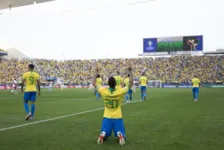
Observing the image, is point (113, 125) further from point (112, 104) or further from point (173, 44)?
point (173, 44)

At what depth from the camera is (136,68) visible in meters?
63.7

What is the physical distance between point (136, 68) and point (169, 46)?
29.7ft

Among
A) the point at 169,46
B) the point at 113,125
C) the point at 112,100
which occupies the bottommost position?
the point at 113,125

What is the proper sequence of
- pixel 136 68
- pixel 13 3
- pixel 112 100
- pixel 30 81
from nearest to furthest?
pixel 112 100 < pixel 13 3 < pixel 30 81 < pixel 136 68

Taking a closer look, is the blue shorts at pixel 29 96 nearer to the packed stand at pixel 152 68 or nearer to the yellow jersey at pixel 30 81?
the yellow jersey at pixel 30 81

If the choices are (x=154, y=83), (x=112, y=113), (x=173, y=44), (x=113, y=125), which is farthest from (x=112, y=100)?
(x=173, y=44)

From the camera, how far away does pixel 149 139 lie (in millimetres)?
7738

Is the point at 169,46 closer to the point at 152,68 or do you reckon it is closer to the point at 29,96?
the point at 152,68

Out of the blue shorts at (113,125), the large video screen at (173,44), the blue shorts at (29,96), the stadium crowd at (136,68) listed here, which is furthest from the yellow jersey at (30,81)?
the large video screen at (173,44)

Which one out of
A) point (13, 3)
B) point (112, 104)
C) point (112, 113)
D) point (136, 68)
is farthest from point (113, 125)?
point (136, 68)

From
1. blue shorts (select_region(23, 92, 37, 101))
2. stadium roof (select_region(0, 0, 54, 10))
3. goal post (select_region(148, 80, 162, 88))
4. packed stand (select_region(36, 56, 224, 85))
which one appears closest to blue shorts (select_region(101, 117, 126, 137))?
blue shorts (select_region(23, 92, 37, 101))

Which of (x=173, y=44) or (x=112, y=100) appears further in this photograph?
(x=173, y=44)

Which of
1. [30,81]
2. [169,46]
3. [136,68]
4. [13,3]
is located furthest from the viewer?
[169,46]

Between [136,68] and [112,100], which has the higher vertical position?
[136,68]
